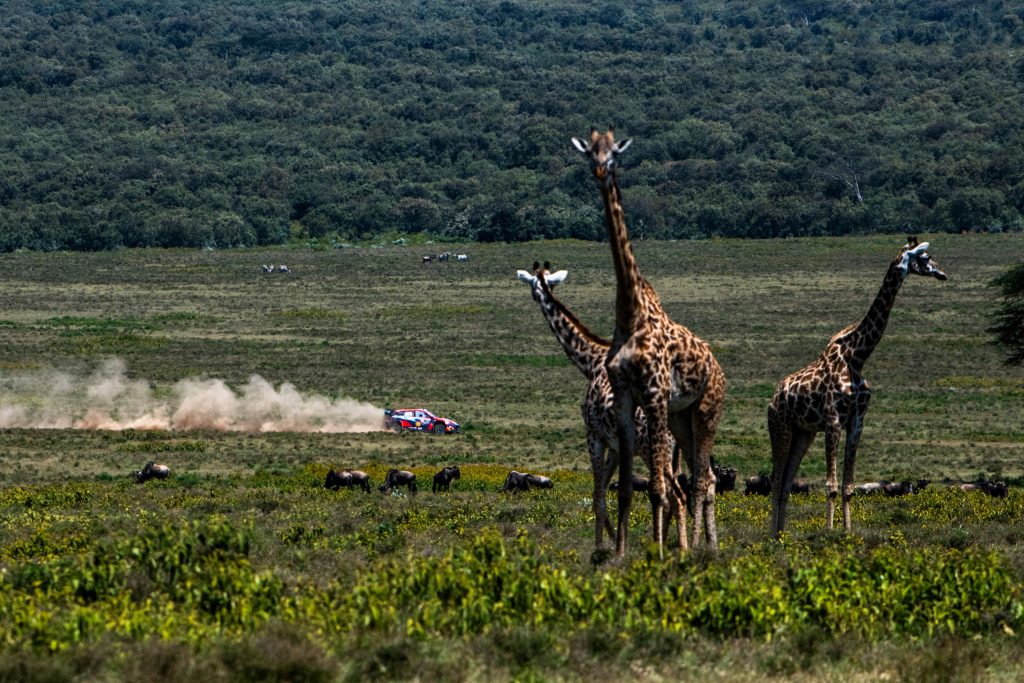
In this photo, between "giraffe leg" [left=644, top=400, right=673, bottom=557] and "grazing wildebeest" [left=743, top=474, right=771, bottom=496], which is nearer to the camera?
"giraffe leg" [left=644, top=400, right=673, bottom=557]

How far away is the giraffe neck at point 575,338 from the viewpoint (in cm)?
1794

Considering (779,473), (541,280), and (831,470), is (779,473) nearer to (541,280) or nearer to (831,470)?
(831,470)

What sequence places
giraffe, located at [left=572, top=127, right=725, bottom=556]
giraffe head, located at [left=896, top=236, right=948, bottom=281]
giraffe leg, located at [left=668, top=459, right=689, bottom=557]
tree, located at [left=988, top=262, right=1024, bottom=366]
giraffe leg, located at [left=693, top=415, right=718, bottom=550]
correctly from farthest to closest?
tree, located at [left=988, top=262, right=1024, bottom=366], giraffe head, located at [left=896, top=236, right=948, bottom=281], giraffe leg, located at [left=693, top=415, right=718, bottom=550], giraffe leg, located at [left=668, top=459, right=689, bottom=557], giraffe, located at [left=572, top=127, right=725, bottom=556]

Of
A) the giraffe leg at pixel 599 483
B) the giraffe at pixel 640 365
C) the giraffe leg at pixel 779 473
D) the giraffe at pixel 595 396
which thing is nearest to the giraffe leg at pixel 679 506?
the giraffe at pixel 640 365

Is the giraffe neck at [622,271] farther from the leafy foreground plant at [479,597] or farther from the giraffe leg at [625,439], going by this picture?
the leafy foreground plant at [479,597]

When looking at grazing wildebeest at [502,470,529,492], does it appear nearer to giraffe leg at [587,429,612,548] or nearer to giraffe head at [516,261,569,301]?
giraffe head at [516,261,569,301]

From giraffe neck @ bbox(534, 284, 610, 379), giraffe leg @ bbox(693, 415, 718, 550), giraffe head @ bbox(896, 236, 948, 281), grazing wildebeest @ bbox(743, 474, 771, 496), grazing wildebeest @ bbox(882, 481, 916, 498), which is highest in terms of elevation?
giraffe head @ bbox(896, 236, 948, 281)

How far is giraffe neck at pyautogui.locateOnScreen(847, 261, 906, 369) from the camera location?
20.0 m

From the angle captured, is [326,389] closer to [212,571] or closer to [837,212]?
[212,571]

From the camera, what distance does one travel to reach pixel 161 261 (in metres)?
136

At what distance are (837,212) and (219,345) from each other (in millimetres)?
86503

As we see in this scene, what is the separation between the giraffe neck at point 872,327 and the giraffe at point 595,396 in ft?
12.2

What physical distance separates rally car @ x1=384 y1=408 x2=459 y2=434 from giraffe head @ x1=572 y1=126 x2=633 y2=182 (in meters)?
33.3

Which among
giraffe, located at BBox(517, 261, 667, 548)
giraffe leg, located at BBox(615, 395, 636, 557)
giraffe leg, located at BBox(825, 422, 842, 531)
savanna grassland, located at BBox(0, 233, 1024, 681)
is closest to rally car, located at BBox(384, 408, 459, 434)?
savanna grassland, located at BBox(0, 233, 1024, 681)
